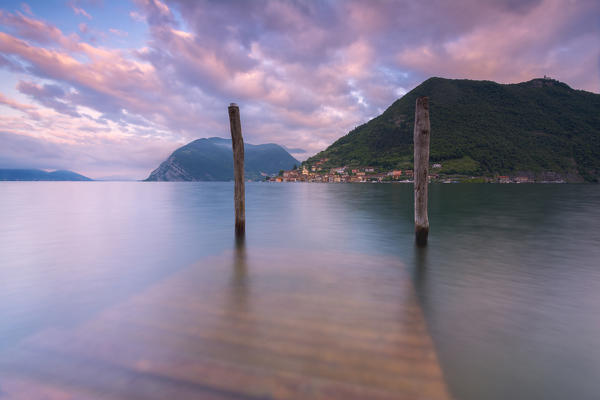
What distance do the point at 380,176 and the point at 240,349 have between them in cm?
11222

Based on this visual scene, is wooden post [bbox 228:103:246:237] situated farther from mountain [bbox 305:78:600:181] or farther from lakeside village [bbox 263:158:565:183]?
mountain [bbox 305:78:600:181]

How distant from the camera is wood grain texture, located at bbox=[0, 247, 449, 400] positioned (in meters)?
2.80

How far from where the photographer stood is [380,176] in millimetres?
109250

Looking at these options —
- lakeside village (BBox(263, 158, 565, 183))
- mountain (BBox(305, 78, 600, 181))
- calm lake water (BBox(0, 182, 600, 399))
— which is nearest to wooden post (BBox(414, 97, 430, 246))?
calm lake water (BBox(0, 182, 600, 399))

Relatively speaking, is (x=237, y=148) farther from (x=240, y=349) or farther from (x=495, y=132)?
(x=495, y=132)

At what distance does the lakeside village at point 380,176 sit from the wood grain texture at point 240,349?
10401 centimetres

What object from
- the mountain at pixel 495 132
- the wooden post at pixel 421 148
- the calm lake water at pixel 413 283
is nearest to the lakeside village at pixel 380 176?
the mountain at pixel 495 132

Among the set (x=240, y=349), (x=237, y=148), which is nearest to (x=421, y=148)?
(x=237, y=148)

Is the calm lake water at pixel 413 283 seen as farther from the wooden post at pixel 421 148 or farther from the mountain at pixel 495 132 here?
the mountain at pixel 495 132

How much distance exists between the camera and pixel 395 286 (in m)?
6.08

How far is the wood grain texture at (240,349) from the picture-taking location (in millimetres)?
2797

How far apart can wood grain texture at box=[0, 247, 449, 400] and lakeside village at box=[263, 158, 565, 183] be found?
104008 mm

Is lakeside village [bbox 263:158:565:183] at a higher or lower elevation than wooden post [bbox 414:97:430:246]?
higher

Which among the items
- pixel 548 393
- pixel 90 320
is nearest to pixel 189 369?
pixel 90 320
